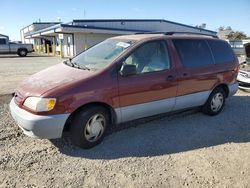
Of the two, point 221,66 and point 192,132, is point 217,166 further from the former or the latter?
point 221,66

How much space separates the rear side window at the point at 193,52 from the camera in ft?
17.0

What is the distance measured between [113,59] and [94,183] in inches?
78.3

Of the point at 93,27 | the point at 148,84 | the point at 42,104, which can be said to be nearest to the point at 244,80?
the point at 148,84

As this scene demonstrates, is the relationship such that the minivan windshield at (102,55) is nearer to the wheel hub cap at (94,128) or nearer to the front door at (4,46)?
the wheel hub cap at (94,128)

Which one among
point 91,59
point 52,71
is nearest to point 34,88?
point 52,71

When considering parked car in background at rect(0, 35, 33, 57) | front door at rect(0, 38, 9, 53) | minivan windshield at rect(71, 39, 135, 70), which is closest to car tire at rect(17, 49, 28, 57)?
parked car in background at rect(0, 35, 33, 57)

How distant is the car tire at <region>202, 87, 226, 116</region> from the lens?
5.89m

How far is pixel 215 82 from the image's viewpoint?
580cm

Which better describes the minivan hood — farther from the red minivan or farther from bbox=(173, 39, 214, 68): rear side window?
bbox=(173, 39, 214, 68): rear side window

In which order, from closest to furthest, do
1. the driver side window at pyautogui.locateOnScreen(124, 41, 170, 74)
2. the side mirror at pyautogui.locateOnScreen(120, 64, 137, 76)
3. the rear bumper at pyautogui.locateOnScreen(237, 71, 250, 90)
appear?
the side mirror at pyautogui.locateOnScreen(120, 64, 137, 76) → the driver side window at pyautogui.locateOnScreen(124, 41, 170, 74) → the rear bumper at pyautogui.locateOnScreen(237, 71, 250, 90)

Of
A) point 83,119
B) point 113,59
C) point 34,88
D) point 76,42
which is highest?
point 113,59

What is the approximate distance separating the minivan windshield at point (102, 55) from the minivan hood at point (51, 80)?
0.87ft

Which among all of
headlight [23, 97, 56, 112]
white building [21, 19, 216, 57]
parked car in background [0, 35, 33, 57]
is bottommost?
parked car in background [0, 35, 33, 57]

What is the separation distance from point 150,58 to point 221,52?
2235 mm
